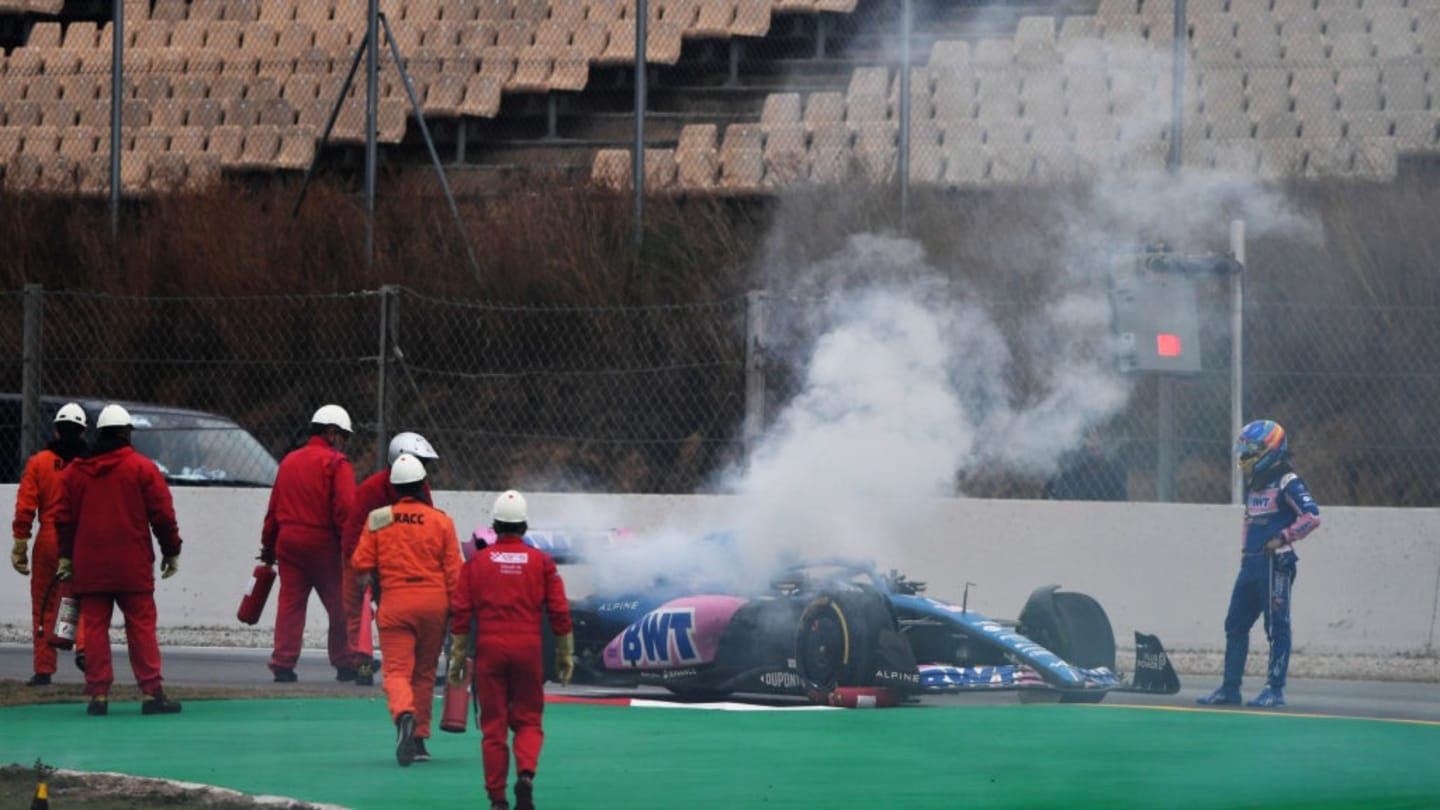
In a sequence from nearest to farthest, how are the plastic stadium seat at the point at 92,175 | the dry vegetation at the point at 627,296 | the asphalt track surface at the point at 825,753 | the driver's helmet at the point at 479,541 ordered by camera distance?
the asphalt track surface at the point at 825,753, the driver's helmet at the point at 479,541, the dry vegetation at the point at 627,296, the plastic stadium seat at the point at 92,175

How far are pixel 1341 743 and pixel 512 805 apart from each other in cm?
466

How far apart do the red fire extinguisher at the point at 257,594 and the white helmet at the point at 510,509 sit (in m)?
5.58

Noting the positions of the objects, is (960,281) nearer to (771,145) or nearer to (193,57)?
(771,145)

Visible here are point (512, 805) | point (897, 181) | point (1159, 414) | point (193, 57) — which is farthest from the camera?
point (193, 57)

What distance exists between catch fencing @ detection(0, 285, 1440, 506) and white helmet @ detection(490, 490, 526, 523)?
7.20m

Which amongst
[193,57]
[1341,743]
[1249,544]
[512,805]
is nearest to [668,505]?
[1249,544]

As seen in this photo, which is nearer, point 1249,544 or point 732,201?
point 1249,544

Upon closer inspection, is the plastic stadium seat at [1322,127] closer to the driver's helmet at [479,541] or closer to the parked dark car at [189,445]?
the driver's helmet at [479,541]

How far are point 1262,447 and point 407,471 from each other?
574cm

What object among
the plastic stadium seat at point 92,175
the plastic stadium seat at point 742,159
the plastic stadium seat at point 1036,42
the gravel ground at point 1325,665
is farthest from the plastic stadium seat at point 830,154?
the plastic stadium seat at point 92,175

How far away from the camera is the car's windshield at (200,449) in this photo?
19.2 metres

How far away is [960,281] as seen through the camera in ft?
64.0

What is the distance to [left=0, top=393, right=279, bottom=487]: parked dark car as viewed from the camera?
1916cm

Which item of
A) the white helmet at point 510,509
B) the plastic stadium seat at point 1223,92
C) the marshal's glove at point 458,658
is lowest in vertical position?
the marshal's glove at point 458,658
